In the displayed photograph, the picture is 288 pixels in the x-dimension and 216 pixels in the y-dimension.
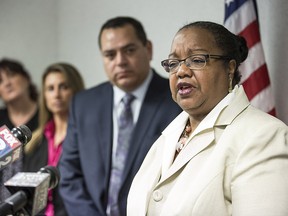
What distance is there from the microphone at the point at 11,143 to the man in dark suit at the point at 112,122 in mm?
1021

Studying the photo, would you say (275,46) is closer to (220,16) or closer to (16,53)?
(220,16)

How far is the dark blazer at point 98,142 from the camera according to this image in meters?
2.19

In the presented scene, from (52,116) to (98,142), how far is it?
0.76 m

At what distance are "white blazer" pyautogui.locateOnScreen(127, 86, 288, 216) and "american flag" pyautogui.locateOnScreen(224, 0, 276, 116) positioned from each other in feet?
1.87

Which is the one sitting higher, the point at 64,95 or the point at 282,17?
the point at 282,17

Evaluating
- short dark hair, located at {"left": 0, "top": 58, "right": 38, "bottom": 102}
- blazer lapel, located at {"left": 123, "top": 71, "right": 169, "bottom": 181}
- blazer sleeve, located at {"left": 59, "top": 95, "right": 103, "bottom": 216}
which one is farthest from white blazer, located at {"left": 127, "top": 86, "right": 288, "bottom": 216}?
short dark hair, located at {"left": 0, "top": 58, "right": 38, "bottom": 102}

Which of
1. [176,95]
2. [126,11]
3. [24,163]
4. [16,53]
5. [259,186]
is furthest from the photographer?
[16,53]

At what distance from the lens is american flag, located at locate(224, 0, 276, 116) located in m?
1.94

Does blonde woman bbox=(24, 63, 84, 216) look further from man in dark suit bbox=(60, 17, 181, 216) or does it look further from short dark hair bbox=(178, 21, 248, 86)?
short dark hair bbox=(178, 21, 248, 86)

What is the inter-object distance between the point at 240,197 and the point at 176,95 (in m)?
0.41

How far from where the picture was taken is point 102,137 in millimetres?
2295

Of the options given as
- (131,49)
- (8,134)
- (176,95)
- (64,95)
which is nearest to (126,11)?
(64,95)

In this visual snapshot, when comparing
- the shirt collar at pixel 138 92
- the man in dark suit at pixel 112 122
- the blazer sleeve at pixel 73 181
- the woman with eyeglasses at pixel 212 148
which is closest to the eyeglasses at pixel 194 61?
the woman with eyeglasses at pixel 212 148

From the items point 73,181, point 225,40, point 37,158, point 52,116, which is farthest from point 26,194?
point 52,116
